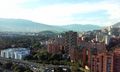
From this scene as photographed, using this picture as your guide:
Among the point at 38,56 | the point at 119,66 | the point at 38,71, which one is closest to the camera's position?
the point at 119,66

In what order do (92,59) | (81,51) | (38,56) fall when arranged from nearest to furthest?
(92,59) < (81,51) < (38,56)

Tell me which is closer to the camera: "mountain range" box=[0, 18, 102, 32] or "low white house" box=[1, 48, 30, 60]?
"low white house" box=[1, 48, 30, 60]

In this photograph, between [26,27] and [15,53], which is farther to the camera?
[26,27]

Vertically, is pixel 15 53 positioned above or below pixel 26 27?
above

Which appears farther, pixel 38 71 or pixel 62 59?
pixel 62 59

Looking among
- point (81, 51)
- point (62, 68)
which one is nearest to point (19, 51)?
point (81, 51)

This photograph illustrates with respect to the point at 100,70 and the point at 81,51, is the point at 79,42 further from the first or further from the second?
the point at 100,70

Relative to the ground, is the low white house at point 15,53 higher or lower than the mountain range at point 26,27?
higher

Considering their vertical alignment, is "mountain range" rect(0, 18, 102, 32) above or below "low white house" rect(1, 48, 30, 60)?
below

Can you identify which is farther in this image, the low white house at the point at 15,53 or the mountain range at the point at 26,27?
the mountain range at the point at 26,27
